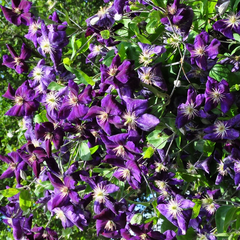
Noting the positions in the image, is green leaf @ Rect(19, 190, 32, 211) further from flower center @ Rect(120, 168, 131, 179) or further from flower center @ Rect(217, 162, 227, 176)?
flower center @ Rect(217, 162, 227, 176)

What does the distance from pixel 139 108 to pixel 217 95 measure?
184 mm

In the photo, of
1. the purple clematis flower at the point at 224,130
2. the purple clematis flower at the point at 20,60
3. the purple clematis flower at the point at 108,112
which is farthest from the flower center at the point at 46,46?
the purple clematis flower at the point at 224,130

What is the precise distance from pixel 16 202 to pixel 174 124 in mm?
599

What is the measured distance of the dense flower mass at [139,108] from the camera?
74cm

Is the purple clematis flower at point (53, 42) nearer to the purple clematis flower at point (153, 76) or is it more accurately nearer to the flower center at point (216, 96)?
the purple clematis flower at point (153, 76)

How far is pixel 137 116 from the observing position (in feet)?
2.31

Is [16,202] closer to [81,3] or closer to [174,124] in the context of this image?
[174,124]

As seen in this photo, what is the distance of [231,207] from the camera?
0.86 metres

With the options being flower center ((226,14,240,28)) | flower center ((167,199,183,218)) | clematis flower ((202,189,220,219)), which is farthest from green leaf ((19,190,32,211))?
flower center ((226,14,240,28))

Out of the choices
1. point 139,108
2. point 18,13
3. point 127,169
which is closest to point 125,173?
point 127,169

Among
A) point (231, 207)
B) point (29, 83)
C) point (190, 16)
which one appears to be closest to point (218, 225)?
point (231, 207)

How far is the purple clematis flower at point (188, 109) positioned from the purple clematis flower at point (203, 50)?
73 mm

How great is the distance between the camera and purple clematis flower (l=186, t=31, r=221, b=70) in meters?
0.75

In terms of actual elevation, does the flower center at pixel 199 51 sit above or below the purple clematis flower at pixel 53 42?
below
